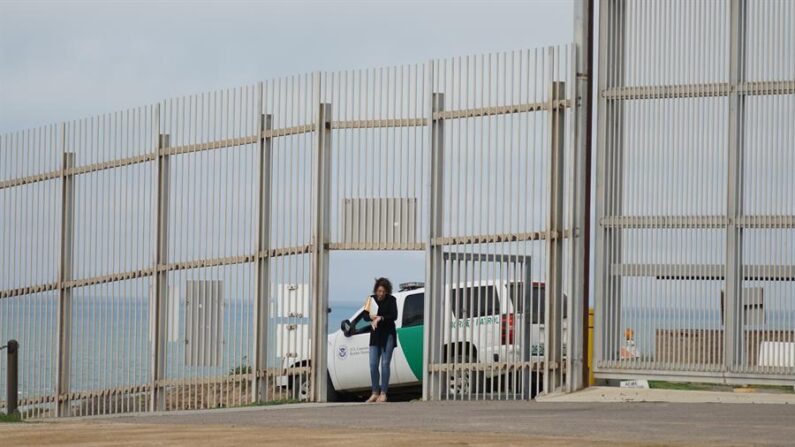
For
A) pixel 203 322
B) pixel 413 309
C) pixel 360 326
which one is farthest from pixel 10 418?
pixel 360 326

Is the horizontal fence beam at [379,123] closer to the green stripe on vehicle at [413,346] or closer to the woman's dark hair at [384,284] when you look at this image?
the woman's dark hair at [384,284]

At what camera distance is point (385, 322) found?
18297 mm

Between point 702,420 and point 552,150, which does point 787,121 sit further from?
point 702,420

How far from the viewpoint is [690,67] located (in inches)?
659

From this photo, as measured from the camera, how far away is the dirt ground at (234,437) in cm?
1113

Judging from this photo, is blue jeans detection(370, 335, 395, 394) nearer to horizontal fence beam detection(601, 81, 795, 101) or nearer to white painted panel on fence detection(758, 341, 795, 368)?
horizontal fence beam detection(601, 81, 795, 101)

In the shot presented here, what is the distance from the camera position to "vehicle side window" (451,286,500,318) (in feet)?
56.7

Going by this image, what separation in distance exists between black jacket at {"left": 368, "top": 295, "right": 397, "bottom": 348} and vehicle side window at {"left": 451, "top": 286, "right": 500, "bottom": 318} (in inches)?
35.6

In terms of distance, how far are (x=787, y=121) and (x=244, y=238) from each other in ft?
20.6

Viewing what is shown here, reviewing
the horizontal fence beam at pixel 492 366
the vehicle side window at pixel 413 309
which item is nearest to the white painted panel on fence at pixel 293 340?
the horizontal fence beam at pixel 492 366

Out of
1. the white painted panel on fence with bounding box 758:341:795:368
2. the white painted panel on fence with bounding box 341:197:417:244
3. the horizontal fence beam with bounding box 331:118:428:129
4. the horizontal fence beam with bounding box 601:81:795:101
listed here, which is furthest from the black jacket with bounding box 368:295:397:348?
the white painted panel on fence with bounding box 758:341:795:368

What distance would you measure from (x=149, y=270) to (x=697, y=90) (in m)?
7.04

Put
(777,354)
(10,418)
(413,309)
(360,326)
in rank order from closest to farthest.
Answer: (10,418) < (777,354) < (413,309) < (360,326)

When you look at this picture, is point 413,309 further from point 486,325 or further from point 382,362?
point 486,325
